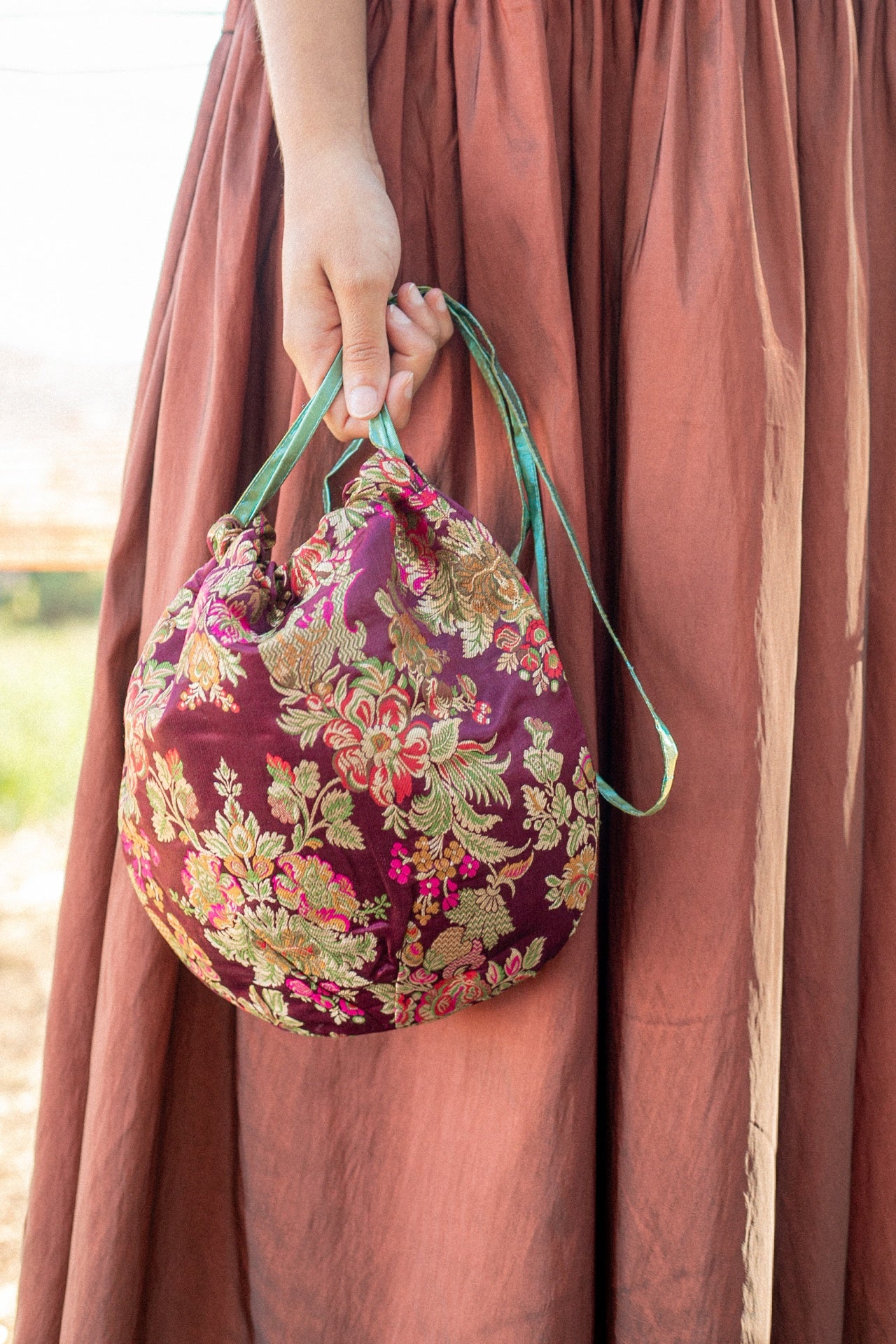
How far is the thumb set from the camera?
1.66ft

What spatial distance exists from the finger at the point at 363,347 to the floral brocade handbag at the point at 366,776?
0.16 feet

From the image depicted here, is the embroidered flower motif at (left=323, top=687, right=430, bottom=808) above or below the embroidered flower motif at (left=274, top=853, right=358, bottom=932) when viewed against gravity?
above

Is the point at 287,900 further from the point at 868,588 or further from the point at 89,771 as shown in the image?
the point at 868,588

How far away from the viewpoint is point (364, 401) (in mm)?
508

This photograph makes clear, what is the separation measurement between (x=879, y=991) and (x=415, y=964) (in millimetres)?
353

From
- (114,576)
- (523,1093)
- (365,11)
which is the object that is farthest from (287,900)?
(365,11)

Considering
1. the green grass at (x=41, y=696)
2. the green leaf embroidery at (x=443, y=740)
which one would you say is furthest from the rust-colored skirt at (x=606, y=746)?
the green grass at (x=41, y=696)

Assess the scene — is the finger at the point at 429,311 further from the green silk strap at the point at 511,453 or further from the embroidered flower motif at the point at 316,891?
the embroidered flower motif at the point at 316,891

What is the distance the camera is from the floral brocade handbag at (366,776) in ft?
1.37

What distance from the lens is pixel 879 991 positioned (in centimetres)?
60

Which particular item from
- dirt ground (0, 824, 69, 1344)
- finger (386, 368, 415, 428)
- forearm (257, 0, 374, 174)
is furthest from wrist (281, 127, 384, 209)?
dirt ground (0, 824, 69, 1344)

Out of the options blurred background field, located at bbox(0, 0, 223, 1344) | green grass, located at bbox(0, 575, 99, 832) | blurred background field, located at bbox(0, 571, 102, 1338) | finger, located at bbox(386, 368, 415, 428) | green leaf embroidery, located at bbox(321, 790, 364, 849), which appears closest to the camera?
green leaf embroidery, located at bbox(321, 790, 364, 849)

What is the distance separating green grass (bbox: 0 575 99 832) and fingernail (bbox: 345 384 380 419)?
1.27m

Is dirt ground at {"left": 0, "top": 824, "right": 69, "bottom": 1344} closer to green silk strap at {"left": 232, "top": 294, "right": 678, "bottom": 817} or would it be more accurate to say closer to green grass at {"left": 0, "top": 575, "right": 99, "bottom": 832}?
green grass at {"left": 0, "top": 575, "right": 99, "bottom": 832}
